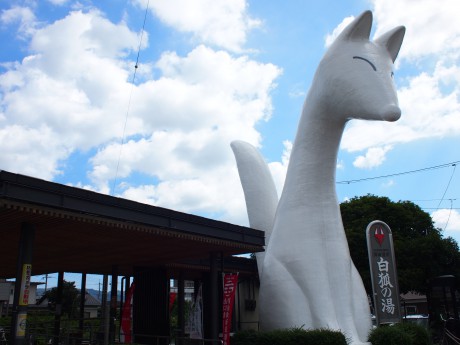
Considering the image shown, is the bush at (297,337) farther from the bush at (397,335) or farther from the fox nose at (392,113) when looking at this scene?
the fox nose at (392,113)

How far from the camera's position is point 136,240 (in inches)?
456

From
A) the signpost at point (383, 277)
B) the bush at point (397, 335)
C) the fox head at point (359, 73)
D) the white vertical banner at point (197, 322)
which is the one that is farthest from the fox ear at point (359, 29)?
the white vertical banner at point (197, 322)

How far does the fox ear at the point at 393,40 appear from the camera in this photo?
44.0 ft

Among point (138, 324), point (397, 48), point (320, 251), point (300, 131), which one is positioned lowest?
point (138, 324)

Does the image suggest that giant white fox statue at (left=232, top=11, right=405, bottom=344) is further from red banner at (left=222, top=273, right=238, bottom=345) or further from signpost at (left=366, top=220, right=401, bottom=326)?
red banner at (left=222, top=273, right=238, bottom=345)

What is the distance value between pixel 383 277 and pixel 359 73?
532cm

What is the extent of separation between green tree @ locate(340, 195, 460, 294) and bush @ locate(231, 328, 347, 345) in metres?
14.4

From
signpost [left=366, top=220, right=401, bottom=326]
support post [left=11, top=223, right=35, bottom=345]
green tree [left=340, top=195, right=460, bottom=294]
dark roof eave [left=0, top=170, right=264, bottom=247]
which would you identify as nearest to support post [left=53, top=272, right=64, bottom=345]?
dark roof eave [left=0, top=170, right=264, bottom=247]

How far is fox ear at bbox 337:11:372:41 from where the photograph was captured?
1291 centimetres

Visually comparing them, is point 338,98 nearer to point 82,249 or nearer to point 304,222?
point 304,222

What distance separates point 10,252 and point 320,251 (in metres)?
8.34

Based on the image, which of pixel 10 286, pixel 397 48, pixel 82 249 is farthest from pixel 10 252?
pixel 10 286

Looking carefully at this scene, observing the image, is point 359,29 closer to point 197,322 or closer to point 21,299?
point 197,322

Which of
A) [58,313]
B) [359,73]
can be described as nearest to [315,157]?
[359,73]
